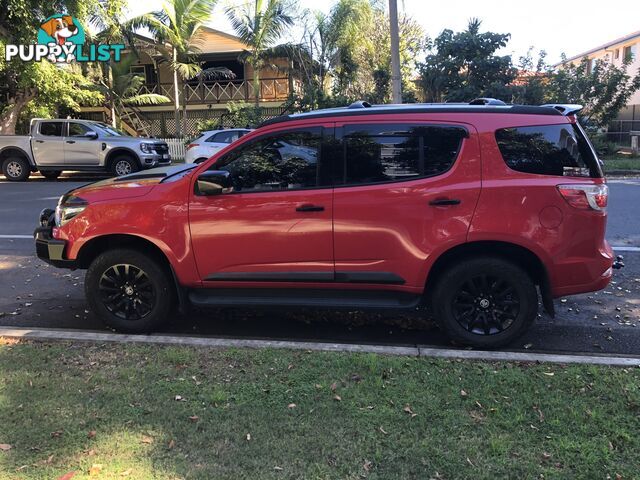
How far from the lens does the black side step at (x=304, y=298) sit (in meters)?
4.26

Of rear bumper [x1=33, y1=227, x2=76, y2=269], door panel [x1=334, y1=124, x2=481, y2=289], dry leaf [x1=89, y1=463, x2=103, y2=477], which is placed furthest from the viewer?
rear bumper [x1=33, y1=227, x2=76, y2=269]

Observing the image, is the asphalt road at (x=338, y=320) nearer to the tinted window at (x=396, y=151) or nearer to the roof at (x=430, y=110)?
the tinted window at (x=396, y=151)

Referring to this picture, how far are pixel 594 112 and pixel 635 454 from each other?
20529mm

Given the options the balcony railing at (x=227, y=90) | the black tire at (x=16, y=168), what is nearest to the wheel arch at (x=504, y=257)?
the black tire at (x=16, y=168)

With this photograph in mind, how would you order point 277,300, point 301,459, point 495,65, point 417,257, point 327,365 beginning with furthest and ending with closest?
point 495,65
point 277,300
point 417,257
point 327,365
point 301,459

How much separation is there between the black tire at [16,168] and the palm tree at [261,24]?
10758mm

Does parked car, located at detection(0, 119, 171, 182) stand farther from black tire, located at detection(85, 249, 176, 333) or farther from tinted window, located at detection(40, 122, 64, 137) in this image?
black tire, located at detection(85, 249, 176, 333)

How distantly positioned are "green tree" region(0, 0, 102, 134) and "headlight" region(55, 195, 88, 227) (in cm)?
1552

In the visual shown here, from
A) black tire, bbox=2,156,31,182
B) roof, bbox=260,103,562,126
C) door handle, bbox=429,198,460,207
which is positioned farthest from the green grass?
black tire, bbox=2,156,31,182

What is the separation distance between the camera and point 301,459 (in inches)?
109

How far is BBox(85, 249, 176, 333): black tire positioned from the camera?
450 centimetres

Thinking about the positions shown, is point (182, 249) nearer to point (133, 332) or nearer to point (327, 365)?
point (133, 332)

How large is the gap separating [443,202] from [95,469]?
9.31ft

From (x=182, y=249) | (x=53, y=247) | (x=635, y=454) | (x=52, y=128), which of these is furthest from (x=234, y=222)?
(x=52, y=128)
